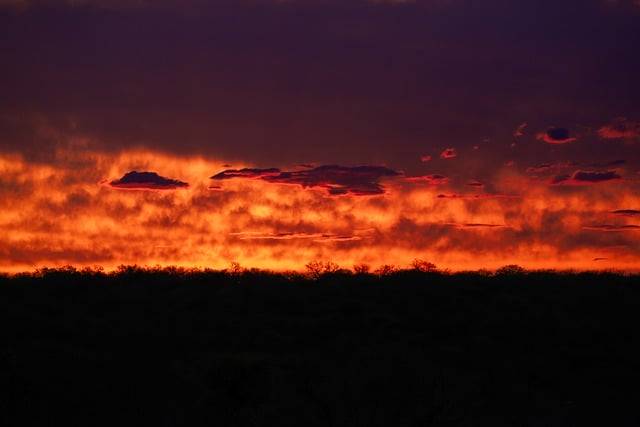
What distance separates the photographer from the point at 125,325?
3447 centimetres

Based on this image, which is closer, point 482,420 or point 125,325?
point 482,420

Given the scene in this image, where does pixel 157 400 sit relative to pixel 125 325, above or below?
below

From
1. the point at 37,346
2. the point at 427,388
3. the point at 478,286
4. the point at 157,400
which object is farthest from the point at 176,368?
the point at 478,286

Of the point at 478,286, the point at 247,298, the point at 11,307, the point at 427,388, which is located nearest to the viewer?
the point at 427,388

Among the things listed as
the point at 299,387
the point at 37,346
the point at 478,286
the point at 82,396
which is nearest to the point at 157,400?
the point at 82,396

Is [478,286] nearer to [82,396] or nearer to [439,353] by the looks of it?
[439,353]

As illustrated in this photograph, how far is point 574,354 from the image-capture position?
3394 cm

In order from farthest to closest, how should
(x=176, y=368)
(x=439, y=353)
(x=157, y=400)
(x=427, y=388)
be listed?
(x=439, y=353) < (x=176, y=368) < (x=157, y=400) < (x=427, y=388)

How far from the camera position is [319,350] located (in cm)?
3288

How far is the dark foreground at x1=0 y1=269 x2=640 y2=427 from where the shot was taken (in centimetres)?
2392

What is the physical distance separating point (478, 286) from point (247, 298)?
12.3 m

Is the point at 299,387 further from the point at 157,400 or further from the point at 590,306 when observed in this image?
the point at 590,306

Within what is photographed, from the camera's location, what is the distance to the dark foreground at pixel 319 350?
23.9 m

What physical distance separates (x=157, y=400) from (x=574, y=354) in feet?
55.6
